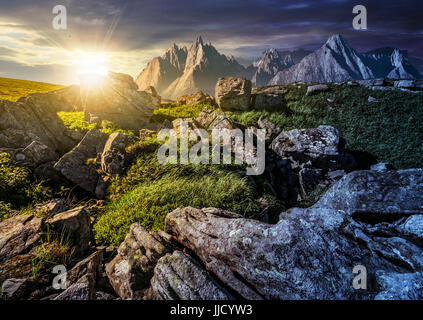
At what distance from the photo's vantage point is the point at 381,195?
219 inches

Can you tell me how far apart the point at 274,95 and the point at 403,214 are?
1450 centimetres

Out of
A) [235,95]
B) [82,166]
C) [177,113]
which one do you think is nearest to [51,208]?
[82,166]

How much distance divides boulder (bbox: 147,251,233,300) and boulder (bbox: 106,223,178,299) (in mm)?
331

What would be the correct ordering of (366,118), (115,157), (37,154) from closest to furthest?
(37,154) → (115,157) → (366,118)

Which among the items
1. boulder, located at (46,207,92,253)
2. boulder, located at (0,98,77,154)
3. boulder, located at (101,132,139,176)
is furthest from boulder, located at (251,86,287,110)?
boulder, located at (46,207,92,253)

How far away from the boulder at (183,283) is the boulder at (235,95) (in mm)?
14398

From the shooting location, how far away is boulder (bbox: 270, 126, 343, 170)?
34.0 feet

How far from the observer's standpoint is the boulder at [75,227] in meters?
4.59

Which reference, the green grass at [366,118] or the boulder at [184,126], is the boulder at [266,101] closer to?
the green grass at [366,118]

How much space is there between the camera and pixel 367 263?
314 centimetres

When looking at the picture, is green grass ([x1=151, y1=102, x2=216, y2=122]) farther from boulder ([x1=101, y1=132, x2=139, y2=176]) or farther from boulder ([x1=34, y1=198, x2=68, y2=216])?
boulder ([x1=34, y1=198, x2=68, y2=216])

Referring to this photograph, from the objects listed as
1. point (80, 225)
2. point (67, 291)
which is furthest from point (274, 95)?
point (67, 291)

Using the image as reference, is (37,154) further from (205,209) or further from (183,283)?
(183,283)

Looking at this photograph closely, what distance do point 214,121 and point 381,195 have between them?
839 cm
